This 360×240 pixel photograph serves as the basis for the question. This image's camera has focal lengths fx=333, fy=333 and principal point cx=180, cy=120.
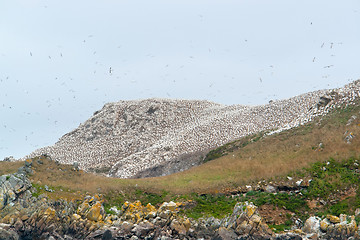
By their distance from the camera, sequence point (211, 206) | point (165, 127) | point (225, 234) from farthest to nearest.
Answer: point (165, 127)
point (211, 206)
point (225, 234)

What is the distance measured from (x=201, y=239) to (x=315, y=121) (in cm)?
3513

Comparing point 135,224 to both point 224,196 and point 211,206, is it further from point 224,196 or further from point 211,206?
point 224,196

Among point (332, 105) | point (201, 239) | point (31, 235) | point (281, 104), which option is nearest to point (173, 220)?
point (201, 239)

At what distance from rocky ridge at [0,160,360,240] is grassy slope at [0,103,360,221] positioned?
6196 mm

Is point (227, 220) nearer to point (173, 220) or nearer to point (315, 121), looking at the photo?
point (173, 220)

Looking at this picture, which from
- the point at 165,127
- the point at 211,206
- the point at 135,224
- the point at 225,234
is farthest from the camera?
the point at 165,127

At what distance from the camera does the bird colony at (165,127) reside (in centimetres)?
6469

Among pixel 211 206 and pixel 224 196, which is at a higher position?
pixel 211 206

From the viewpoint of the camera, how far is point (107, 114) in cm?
10050

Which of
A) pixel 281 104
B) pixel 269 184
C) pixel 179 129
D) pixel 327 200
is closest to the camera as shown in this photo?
pixel 327 200

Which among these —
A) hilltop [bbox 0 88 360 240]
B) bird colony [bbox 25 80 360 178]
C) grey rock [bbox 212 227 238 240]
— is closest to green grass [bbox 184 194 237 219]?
hilltop [bbox 0 88 360 240]

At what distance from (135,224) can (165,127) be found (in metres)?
66.8

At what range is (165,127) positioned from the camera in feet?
297

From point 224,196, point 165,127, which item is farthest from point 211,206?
point 165,127
